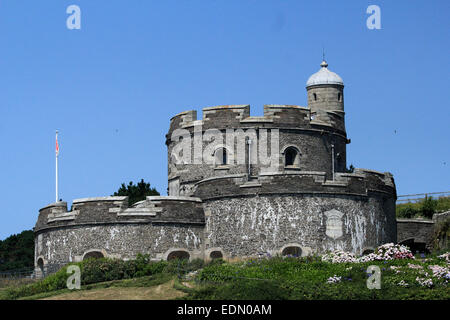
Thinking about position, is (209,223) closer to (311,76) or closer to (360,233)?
(360,233)

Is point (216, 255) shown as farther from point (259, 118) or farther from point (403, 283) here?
point (403, 283)

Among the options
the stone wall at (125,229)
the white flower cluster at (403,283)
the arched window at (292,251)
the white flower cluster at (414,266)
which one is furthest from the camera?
the stone wall at (125,229)

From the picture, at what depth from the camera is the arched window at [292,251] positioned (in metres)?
41.1

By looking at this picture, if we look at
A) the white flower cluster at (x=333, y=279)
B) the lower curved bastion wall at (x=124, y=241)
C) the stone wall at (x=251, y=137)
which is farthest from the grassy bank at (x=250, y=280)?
the stone wall at (x=251, y=137)

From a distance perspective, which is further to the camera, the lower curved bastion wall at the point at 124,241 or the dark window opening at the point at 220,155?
the dark window opening at the point at 220,155

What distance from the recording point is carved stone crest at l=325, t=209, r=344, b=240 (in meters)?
41.4

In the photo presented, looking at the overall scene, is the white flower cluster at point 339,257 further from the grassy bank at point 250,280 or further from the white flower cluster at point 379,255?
the grassy bank at point 250,280

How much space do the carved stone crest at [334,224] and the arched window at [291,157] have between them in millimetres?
4745

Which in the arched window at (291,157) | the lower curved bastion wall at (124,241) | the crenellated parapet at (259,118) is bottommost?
the lower curved bastion wall at (124,241)

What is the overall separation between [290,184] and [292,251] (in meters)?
2.84

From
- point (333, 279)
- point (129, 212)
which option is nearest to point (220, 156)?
point (129, 212)

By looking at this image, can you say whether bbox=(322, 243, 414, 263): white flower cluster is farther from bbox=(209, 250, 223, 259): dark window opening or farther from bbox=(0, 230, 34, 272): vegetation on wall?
bbox=(0, 230, 34, 272): vegetation on wall

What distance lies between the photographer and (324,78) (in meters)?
51.1
